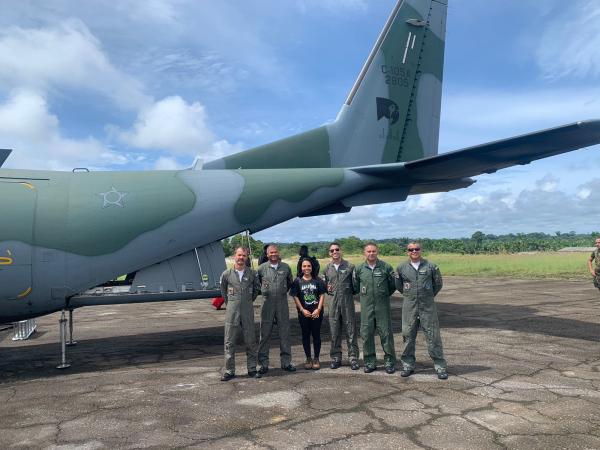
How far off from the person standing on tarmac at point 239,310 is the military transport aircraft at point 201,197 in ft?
5.37

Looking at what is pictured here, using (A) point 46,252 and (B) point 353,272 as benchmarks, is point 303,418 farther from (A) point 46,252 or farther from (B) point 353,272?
(A) point 46,252

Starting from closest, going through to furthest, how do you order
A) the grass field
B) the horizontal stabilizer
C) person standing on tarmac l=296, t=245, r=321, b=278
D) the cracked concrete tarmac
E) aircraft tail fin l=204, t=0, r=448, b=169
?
the cracked concrete tarmac, person standing on tarmac l=296, t=245, r=321, b=278, the horizontal stabilizer, aircraft tail fin l=204, t=0, r=448, b=169, the grass field

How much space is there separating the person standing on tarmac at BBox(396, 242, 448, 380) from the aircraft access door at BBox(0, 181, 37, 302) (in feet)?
18.4

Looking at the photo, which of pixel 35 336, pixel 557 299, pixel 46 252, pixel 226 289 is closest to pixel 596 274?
pixel 557 299

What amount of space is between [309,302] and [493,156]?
428cm

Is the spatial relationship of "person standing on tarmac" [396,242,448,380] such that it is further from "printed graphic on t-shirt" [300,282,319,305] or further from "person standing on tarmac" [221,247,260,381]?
"person standing on tarmac" [221,247,260,381]

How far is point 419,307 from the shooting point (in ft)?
19.9

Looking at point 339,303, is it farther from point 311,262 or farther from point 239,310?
point 239,310

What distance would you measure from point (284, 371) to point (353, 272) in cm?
177

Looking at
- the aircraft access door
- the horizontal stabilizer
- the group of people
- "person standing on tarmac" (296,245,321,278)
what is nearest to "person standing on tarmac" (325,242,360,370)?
the group of people

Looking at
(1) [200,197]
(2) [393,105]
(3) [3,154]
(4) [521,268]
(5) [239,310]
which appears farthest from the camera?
(4) [521,268]

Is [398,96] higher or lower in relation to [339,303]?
higher

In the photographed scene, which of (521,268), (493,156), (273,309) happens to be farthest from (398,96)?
(521,268)

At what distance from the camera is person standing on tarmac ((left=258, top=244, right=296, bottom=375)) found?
6.36m
